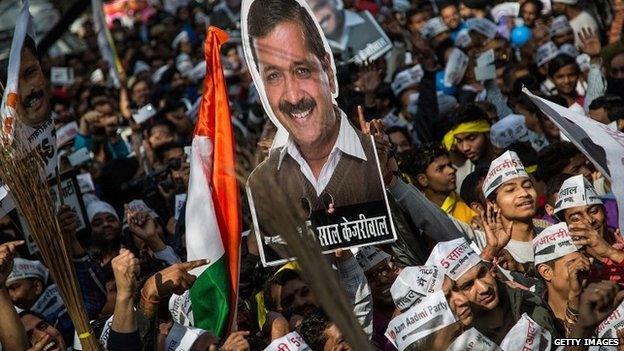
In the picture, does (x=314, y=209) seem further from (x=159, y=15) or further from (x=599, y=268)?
(x=159, y=15)

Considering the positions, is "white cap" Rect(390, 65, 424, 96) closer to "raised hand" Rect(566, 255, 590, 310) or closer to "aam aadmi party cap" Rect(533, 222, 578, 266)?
"aam aadmi party cap" Rect(533, 222, 578, 266)

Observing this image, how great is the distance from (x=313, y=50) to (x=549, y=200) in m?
1.77

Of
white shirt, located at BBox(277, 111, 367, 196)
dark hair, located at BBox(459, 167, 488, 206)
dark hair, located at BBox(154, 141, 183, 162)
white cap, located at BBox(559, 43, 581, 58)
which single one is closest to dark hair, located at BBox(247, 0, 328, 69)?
white shirt, located at BBox(277, 111, 367, 196)

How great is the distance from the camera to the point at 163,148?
11.9 m

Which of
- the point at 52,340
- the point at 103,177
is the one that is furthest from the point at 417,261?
the point at 103,177

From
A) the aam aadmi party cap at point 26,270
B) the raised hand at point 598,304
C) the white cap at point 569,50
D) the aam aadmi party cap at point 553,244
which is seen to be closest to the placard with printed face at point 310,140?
the aam aadmi party cap at point 553,244

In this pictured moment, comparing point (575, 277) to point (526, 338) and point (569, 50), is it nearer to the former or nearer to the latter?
point (526, 338)

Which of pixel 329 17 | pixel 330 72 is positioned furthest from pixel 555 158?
pixel 329 17

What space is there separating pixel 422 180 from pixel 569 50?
115 inches

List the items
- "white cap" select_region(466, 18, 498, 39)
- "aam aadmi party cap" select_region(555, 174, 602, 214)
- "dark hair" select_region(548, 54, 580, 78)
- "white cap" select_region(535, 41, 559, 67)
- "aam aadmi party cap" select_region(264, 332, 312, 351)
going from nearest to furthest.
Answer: "aam aadmi party cap" select_region(264, 332, 312, 351), "aam aadmi party cap" select_region(555, 174, 602, 214), "dark hair" select_region(548, 54, 580, 78), "white cap" select_region(535, 41, 559, 67), "white cap" select_region(466, 18, 498, 39)

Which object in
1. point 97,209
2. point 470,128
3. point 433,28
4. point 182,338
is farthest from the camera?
point 433,28

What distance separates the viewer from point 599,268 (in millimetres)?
7023

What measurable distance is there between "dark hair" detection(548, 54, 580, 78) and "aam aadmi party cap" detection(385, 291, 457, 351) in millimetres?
4938

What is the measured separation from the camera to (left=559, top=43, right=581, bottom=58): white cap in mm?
11315
